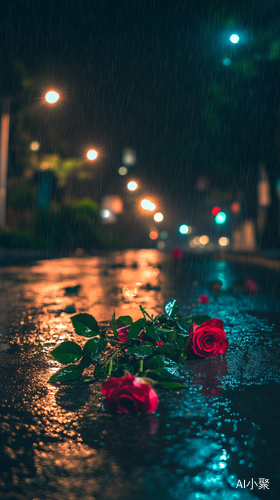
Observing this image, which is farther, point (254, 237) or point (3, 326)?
point (254, 237)

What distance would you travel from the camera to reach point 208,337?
4.70m

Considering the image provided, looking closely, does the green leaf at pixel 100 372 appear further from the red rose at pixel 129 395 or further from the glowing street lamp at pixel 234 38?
the glowing street lamp at pixel 234 38

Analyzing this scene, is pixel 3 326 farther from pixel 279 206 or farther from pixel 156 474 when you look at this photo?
pixel 279 206

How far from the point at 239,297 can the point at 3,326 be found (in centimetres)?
528

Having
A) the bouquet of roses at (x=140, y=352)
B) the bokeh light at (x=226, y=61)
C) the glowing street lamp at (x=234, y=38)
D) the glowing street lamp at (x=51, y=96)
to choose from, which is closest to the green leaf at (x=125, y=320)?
the bouquet of roses at (x=140, y=352)

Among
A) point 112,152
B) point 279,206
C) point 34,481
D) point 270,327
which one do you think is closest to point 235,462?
point 34,481

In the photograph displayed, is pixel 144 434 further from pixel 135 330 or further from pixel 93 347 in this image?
pixel 135 330

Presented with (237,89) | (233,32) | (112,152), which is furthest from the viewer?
(112,152)

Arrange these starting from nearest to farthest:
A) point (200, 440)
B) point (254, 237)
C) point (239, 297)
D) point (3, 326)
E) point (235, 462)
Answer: point (235, 462) < point (200, 440) < point (3, 326) < point (239, 297) < point (254, 237)

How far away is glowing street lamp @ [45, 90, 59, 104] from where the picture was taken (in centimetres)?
1952

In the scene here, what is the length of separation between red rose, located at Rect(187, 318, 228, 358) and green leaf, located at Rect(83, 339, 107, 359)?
34.7 inches

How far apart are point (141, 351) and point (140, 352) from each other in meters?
0.01

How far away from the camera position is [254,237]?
45.2 metres

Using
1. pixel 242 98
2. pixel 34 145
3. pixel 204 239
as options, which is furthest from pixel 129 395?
pixel 204 239
